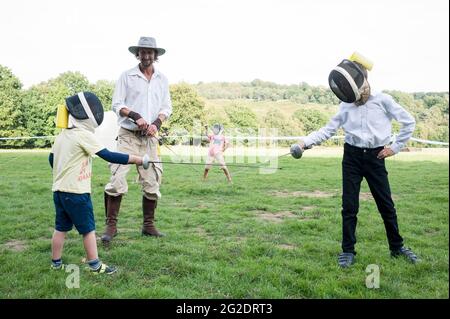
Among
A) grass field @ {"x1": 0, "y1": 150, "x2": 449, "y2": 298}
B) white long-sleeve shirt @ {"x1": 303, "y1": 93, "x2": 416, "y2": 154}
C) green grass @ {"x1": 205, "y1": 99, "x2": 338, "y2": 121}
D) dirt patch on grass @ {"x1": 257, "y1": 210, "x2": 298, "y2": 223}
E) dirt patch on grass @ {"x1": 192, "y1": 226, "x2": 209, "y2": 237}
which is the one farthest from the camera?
green grass @ {"x1": 205, "y1": 99, "x2": 338, "y2": 121}

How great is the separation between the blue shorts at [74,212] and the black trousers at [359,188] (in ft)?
8.82

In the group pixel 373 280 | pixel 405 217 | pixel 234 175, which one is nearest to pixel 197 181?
pixel 234 175

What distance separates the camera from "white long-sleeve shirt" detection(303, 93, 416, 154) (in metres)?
4.48

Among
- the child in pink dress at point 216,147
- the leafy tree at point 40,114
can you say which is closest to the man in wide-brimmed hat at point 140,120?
the child in pink dress at point 216,147

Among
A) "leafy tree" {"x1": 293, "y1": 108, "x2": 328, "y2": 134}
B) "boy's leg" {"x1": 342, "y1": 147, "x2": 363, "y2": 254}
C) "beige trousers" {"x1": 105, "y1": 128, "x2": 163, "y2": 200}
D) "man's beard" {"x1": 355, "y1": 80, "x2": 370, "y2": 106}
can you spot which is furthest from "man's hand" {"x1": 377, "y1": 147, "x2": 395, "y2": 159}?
"leafy tree" {"x1": 293, "y1": 108, "x2": 328, "y2": 134}

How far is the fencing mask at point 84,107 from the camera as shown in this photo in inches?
165

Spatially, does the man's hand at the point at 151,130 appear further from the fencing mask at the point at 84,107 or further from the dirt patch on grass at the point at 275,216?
the dirt patch on grass at the point at 275,216

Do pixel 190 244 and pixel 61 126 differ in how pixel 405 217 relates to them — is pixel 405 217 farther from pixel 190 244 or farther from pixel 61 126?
pixel 61 126

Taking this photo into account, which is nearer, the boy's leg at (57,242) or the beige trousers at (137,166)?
the boy's leg at (57,242)

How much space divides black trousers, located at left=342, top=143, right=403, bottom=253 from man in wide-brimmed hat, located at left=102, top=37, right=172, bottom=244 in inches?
95.8

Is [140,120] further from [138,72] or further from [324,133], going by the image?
[324,133]

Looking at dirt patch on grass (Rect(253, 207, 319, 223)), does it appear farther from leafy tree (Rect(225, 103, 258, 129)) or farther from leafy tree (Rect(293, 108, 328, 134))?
leafy tree (Rect(225, 103, 258, 129))
